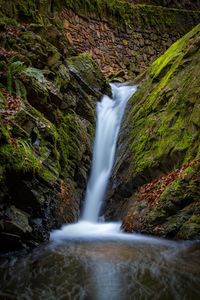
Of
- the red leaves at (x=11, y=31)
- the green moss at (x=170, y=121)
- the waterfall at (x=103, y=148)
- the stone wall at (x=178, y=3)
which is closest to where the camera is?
the green moss at (x=170, y=121)

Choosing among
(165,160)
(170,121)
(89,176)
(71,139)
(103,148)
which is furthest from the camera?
(103,148)

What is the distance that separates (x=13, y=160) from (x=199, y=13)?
23.5 meters

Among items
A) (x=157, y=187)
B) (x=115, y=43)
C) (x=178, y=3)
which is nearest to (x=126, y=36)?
(x=115, y=43)

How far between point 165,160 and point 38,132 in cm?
298

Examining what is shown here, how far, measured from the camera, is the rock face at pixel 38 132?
286 centimetres

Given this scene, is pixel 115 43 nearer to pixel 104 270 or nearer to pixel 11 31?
pixel 11 31

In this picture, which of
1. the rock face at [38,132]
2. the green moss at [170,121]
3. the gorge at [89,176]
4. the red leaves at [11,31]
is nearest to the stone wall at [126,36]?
the gorge at [89,176]

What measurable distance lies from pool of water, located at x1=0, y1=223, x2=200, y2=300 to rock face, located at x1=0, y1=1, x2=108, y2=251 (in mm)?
571

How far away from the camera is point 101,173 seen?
22.4 feet

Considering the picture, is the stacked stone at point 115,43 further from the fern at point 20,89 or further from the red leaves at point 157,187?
the red leaves at point 157,187

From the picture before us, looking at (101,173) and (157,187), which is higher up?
(101,173)

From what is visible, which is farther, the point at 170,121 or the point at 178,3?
the point at 178,3

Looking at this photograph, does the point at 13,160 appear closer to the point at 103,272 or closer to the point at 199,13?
the point at 103,272

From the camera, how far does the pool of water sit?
1709 mm
